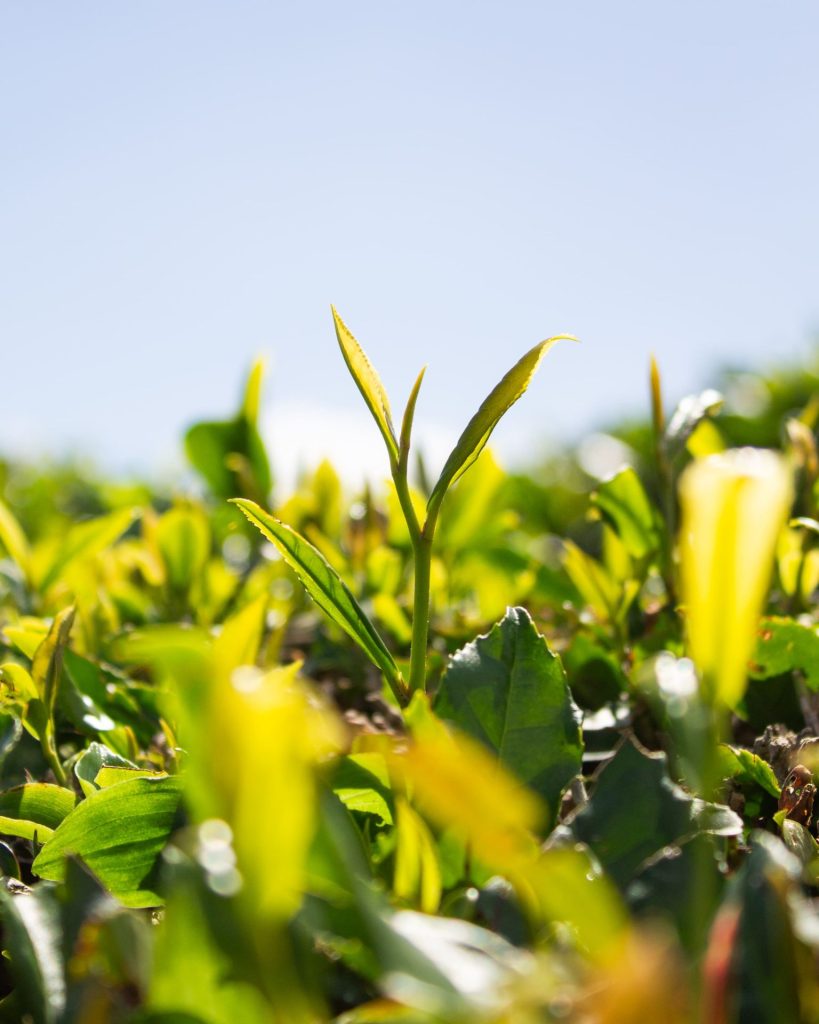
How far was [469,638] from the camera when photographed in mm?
1548

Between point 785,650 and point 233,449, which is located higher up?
point 233,449

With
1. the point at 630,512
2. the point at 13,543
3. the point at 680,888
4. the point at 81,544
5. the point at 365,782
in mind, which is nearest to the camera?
the point at 680,888

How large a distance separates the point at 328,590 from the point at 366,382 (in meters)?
0.20

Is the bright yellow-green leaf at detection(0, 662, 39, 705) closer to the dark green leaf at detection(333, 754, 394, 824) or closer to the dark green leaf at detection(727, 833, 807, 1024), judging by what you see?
the dark green leaf at detection(333, 754, 394, 824)

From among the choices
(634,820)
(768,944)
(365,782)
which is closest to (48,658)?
(365,782)

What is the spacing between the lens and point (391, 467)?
3.05ft

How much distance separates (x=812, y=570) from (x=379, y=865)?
0.87 metres

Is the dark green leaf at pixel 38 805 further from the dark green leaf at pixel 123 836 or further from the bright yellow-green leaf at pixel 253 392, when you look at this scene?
the bright yellow-green leaf at pixel 253 392

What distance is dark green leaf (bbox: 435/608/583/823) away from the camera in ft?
2.77

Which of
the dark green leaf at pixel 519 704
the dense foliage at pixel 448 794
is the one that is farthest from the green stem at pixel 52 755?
the dark green leaf at pixel 519 704

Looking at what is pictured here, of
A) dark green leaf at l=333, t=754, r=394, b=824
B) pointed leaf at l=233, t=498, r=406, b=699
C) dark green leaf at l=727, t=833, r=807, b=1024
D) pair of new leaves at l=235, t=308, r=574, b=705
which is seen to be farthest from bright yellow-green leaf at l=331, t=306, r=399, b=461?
dark green leaf at l=727, t=833, r=807, b=1024

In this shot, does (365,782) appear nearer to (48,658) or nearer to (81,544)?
(48,658)

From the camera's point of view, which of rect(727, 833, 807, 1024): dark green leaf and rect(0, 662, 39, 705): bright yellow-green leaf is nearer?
rect(727, 833, 807, 1024): dark green leaf

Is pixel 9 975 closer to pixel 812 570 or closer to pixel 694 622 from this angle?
pixel 694 622
